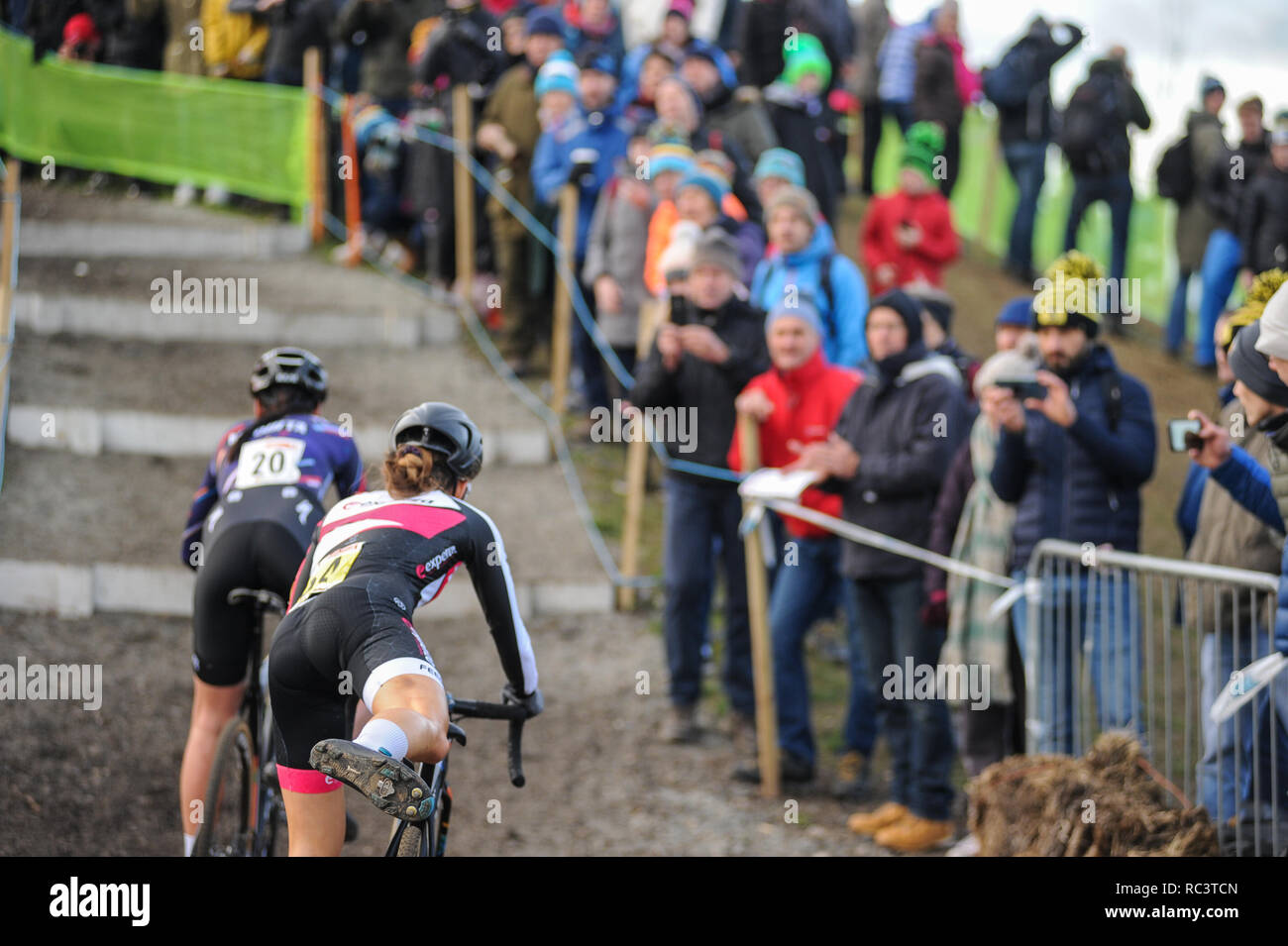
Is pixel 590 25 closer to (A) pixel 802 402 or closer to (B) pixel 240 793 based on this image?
(A) pixel 802 402

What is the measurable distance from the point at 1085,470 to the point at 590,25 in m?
8.29

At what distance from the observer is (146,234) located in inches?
588

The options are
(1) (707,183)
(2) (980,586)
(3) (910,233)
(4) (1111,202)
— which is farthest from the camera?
(4) (1111,202)

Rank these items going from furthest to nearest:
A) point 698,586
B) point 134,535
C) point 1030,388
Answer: point 134,535
point 698,586
point 1030,388

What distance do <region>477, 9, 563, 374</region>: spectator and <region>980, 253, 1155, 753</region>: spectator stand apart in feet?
20.5

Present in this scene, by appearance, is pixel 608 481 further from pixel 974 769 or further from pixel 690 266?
pixel 974 769

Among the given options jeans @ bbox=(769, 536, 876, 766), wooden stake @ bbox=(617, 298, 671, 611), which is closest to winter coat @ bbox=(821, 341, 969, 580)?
jeans @ bbox=(769, 536, 876, 766)

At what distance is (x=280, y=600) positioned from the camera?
245 inches

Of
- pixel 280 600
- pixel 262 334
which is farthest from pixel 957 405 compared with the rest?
pixel 262 334

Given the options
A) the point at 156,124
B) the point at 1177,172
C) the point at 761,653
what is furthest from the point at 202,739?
the point at 156,124

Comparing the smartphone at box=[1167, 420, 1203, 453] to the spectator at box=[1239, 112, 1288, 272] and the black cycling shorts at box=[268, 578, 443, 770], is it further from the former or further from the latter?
the spectator at box=[1239, 112, 1288, 272]

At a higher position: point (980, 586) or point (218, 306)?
point (218, 306)

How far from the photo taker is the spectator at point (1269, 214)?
12164mm

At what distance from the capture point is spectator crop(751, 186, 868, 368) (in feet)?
30.7
